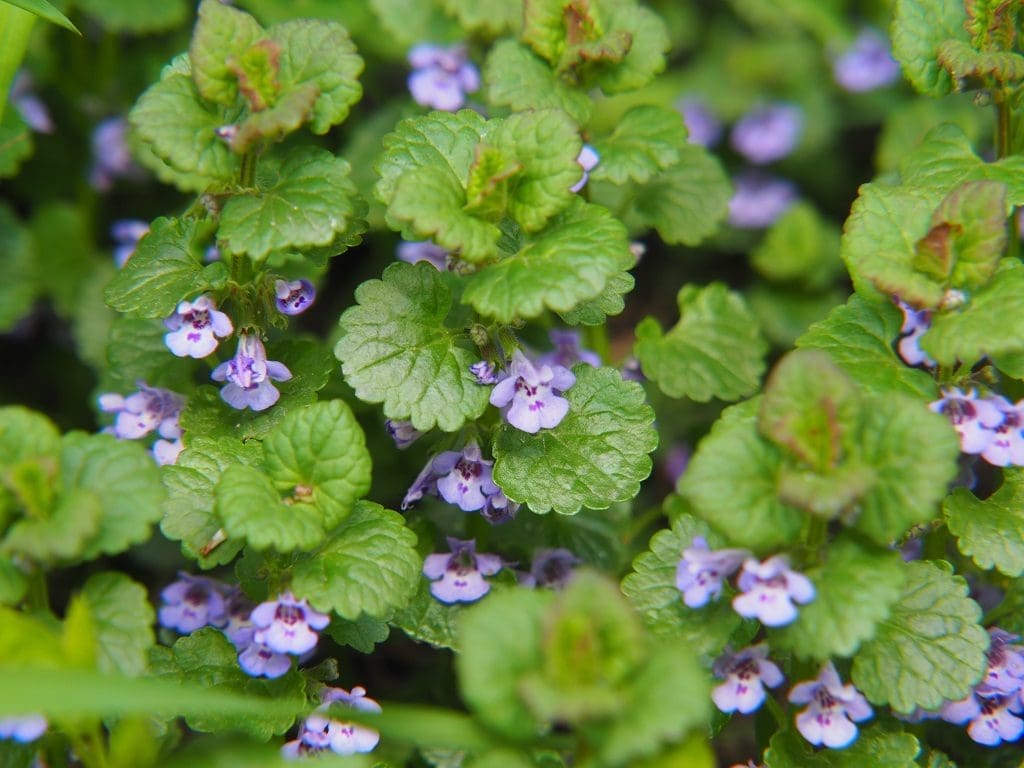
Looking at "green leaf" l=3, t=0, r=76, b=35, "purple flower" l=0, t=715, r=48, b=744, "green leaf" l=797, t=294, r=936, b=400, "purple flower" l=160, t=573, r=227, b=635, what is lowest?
"purple flower" l=160, t=573, r=227, b=635

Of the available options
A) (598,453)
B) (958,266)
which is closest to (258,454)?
(598,453)

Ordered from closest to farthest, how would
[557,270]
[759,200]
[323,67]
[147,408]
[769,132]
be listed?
[557,270]
[323,67]
[147,408]
[759,200]
[769,132]

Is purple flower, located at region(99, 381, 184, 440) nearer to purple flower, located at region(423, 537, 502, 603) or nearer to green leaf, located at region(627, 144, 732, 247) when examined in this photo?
purple flower, located at region(423, 537, 502, 603)

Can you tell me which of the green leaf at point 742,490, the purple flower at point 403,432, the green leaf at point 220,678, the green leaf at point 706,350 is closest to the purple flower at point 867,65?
the green leaf at point 706,350

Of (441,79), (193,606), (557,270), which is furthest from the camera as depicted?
(441,79)

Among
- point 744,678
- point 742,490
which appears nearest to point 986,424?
point 742,490

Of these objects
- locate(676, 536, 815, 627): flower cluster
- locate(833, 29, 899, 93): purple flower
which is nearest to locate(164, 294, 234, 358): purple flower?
locate(676, 536, 815, 627): flower cluster

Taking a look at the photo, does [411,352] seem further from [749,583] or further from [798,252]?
[798,252]
